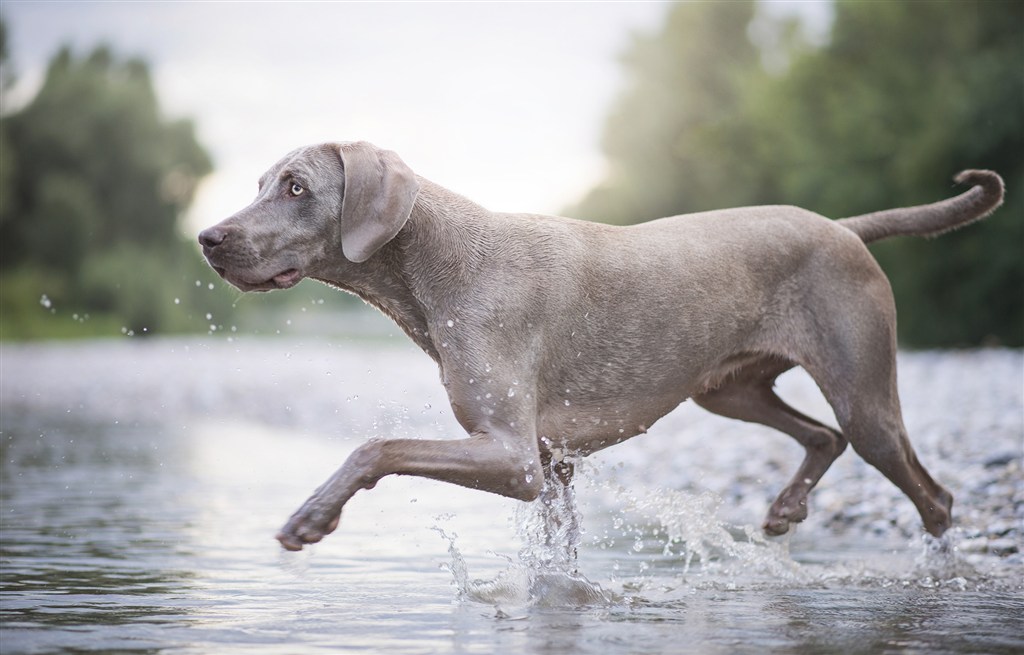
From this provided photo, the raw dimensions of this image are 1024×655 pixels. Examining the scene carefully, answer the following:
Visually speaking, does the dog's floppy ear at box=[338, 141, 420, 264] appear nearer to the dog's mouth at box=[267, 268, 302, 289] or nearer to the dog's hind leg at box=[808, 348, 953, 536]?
the dog's mouth at box=[267, 268, 302, 289]

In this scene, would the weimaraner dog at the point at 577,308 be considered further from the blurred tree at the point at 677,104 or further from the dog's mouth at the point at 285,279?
the blurred tree at the point at 677,104

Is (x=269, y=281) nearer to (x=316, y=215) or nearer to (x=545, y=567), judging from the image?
(x=316, y=215)

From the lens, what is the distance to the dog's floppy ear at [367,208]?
502 centimetres

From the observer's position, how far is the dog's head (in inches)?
196

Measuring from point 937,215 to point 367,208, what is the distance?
3192mm

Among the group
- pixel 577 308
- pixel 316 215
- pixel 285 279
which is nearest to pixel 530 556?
pixel 577 308

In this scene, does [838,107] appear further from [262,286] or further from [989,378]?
[262,286]

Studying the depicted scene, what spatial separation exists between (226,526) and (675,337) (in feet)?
12.2

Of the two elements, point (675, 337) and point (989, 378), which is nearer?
point (675, 337)

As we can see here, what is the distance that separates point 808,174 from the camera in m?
31.2

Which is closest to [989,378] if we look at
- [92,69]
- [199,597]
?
[199,597]

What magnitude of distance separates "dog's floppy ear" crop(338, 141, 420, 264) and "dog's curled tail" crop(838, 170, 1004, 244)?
2608 millimetres

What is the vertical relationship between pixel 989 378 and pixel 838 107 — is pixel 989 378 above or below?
below

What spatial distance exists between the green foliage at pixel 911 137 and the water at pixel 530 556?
1166cm
